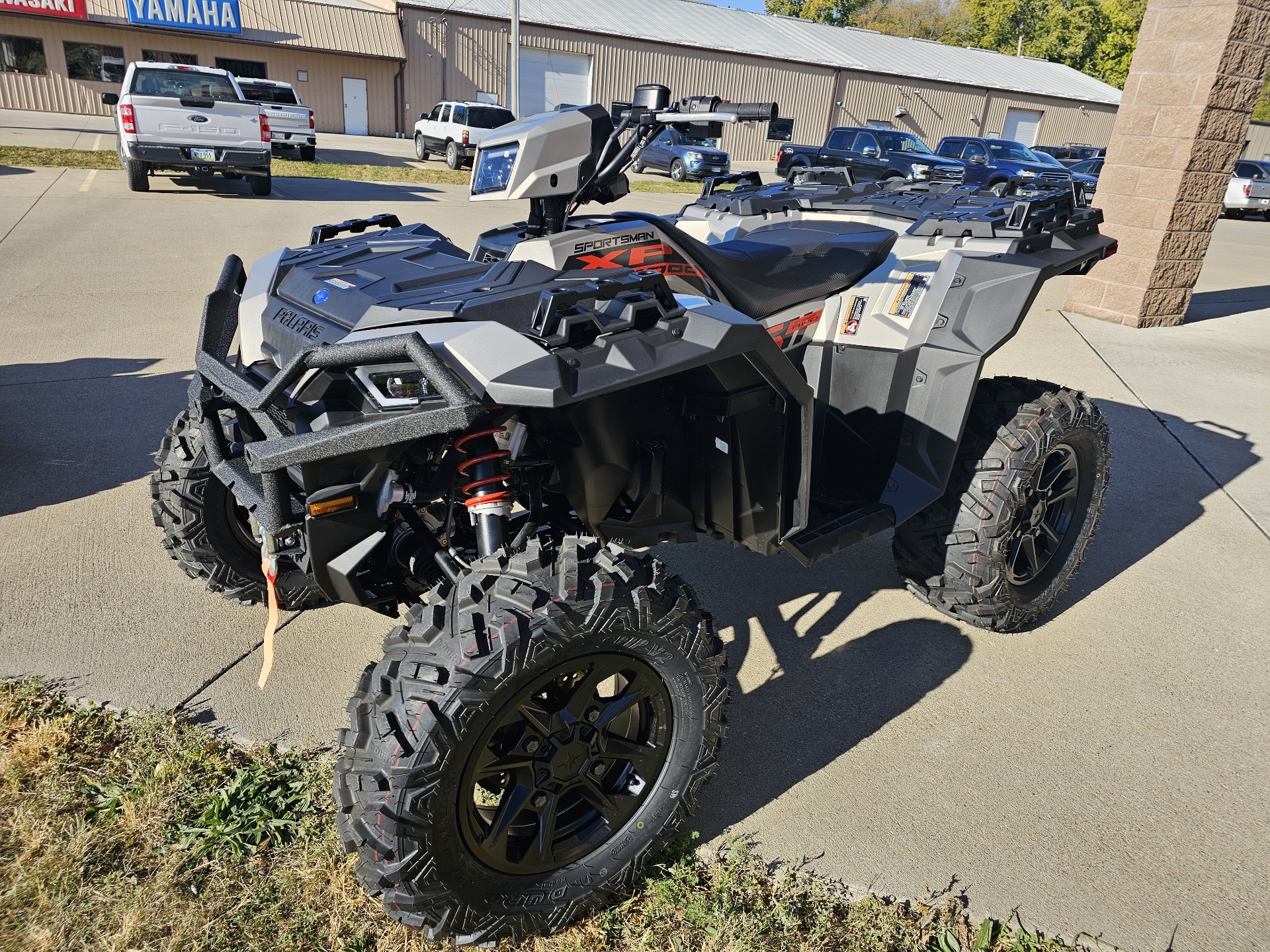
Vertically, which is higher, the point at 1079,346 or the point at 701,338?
the point at 701,338

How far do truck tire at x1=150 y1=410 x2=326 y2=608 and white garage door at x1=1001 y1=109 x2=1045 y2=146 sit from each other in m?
45.4

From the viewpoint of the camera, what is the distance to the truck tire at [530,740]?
5.94 feet

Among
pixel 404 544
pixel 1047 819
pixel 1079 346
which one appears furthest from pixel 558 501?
pixel 1079 346

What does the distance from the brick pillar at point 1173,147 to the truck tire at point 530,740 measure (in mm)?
8587

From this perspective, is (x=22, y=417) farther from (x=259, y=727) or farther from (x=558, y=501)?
(x=558, y=501)

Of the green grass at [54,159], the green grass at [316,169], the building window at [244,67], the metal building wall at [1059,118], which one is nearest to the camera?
the green grass at [54,159]

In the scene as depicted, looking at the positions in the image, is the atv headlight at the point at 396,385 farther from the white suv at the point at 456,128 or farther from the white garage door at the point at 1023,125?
the white garage door at the point at 1023,125

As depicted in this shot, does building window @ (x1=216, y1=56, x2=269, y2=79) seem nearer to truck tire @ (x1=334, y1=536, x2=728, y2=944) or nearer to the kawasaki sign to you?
the kawasaki sign

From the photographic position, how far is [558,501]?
2.69 meters

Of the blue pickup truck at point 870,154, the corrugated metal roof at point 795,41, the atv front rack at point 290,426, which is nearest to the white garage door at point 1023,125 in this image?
the corrugated metal roof at point 795,41

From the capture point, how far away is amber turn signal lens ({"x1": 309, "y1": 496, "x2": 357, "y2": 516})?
1.98 metres

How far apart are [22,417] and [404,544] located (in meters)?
3.80

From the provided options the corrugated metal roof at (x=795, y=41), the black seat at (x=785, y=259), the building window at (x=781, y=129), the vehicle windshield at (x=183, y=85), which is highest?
Answer: the corrugated metal roof at (x=795, y=41)

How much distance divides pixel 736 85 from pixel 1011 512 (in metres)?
35.4
